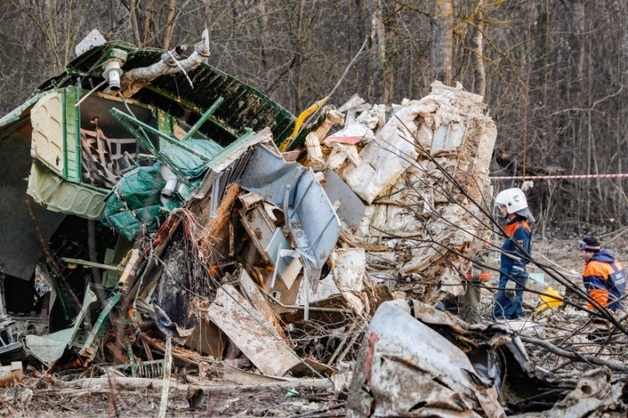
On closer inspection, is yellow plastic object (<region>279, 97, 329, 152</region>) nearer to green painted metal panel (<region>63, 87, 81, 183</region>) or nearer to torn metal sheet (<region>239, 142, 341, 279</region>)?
torn metal sheet (<region>239, 142, 341, 279</region>)

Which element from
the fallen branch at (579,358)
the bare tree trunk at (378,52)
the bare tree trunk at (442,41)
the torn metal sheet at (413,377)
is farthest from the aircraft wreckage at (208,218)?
the bare tree trunk at (378,52)

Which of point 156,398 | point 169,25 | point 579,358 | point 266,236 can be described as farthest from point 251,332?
point 169,25

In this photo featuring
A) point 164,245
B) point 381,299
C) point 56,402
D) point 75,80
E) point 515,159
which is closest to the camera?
point 56,402

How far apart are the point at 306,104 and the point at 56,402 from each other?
13217mm

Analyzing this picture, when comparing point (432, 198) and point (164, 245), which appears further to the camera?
point (432, 198)

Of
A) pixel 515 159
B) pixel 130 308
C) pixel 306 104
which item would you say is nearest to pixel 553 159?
pixel 515 159

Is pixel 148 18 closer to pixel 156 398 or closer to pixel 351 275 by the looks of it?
pixel 351 275

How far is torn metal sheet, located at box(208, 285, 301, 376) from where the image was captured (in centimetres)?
797

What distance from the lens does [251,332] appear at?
8.23 metres

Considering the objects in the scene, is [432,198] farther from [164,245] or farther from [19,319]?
[19,319]

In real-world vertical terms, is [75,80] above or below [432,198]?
above

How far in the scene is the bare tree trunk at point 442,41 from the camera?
47.6 feet

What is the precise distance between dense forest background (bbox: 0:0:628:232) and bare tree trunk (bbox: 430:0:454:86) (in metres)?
1.82

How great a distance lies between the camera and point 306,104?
19672mm
